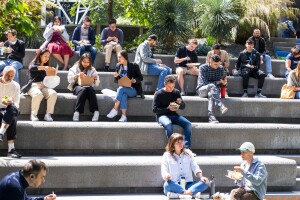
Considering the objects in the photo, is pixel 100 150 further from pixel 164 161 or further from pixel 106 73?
pixel 106 73

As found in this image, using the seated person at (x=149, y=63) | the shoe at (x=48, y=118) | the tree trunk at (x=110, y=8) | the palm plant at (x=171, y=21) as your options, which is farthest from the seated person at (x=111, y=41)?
the shoe at (x=48, y=118)

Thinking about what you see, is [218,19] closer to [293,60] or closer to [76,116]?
[293,60]

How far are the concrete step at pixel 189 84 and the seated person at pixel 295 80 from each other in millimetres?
962

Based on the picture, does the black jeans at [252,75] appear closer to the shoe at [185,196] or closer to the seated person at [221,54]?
the seated person at [221,54]

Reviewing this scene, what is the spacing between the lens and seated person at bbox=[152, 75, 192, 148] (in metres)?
13.3

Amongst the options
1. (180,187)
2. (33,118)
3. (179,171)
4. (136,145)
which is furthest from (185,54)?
(180,187)

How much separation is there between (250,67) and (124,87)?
373 centimetres

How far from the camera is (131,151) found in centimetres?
1327

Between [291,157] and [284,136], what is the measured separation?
1.48ft

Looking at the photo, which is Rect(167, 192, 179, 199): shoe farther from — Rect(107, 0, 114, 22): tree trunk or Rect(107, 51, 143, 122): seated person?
Rect(107, 0, 114, 22): tree trunk

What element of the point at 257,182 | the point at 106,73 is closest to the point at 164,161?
the point at 257,182

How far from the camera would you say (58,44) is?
16.5m

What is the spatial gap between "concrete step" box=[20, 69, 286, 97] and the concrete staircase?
48mm

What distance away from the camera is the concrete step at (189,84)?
51.1 ft
